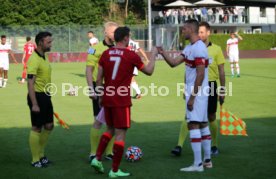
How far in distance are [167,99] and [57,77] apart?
1082cm

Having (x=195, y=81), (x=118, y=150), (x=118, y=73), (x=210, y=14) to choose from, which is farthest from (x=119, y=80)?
(x=210, y=14)

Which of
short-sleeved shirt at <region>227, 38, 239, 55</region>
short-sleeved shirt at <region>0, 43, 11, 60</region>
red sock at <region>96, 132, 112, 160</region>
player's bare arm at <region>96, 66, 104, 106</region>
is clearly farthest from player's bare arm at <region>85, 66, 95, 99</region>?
short-sleeved shirt at <region>227, 38, 239, 55</region>

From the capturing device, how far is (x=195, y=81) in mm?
7871

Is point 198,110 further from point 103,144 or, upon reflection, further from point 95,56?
point 95,56

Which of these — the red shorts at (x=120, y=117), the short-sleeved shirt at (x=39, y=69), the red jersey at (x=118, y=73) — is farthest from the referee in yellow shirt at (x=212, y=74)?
the short-sleeved shirt at (x=39, y=69)

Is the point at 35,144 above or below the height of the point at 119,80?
below

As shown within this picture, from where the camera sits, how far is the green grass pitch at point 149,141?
320 inches

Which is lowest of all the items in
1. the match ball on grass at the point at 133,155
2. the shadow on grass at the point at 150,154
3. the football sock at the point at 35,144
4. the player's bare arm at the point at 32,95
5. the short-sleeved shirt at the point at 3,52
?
the shadow on grass at the point at 150,154

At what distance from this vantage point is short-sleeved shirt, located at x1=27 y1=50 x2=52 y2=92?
832cm

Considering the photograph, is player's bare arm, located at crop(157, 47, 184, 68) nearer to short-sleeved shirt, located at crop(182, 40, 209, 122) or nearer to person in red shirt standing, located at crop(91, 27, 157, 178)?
short-sleeved shirt, located at crop(182, 40, 209, 122)

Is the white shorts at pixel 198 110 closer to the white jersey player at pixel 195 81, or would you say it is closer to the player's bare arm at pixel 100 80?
the white jersey player at pixel 195 81

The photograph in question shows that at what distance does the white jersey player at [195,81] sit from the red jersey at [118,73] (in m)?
0.51

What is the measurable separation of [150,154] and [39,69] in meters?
2.29

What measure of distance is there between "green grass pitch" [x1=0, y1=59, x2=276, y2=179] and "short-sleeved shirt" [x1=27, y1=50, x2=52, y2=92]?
1.21m
